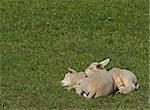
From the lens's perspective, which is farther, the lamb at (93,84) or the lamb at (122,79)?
the lamb at (122,79)

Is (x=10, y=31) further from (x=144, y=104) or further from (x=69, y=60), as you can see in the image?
(x=144, y=104)

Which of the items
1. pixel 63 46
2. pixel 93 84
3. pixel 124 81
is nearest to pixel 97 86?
pixel 93 84

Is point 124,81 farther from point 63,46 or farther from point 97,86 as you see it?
point 63,46

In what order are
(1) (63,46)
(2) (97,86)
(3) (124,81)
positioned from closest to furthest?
1. (2) (97,86)
2. (3) (124,81)
3. (1) (63,46)

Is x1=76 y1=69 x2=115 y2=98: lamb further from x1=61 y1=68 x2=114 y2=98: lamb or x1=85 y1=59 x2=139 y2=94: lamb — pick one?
x1=85 y1=59 x2=139 y2=94: lamb

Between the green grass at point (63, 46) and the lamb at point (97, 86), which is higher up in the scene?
the lamb at point (97, 86)

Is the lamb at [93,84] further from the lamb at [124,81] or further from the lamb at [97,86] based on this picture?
the lamb at [124,81]

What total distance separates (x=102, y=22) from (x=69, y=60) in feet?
9.49

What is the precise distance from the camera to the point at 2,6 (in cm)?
1227

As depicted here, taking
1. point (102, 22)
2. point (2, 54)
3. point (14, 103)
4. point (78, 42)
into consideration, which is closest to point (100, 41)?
point (78, 42)

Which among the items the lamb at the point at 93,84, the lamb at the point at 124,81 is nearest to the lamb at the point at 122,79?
the lamb at the point at 124,81

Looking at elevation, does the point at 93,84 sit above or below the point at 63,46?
above

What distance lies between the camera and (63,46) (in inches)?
384

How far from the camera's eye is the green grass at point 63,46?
6859 millimetres
